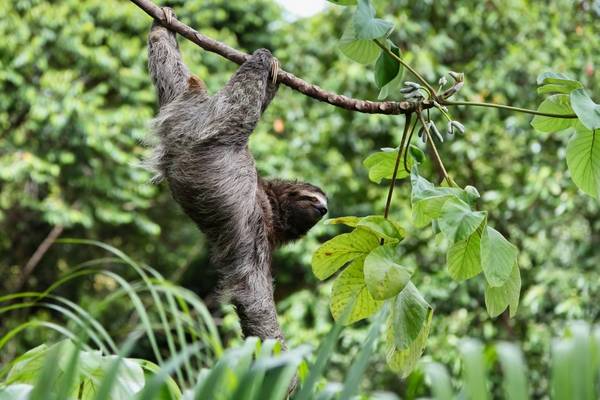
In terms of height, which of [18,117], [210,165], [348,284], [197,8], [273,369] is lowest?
[348,284]

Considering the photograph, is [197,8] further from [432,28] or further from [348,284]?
[348,284]

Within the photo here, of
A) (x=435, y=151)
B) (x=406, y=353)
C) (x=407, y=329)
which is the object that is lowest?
(x=406, y=353)

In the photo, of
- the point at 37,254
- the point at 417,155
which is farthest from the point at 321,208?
the point at 37,254

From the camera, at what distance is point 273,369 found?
1.55 meters

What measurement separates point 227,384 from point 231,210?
223 centimetres

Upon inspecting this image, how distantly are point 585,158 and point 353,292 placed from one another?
85 centimetres

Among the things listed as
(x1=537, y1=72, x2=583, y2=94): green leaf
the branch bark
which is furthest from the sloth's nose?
(x1=537, y1=72, x2=583, y2=94): green leaf

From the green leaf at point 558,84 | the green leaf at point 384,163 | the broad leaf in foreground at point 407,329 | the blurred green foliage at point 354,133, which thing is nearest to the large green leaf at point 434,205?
the broad leaf in foreground at point 407,329

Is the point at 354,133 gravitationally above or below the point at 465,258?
below

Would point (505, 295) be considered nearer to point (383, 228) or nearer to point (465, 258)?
point (465, 258)

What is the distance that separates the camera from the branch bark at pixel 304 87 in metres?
2.87

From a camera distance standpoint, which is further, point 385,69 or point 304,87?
point 304,87

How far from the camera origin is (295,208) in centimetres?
435

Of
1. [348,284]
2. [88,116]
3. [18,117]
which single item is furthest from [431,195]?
[18,117]
